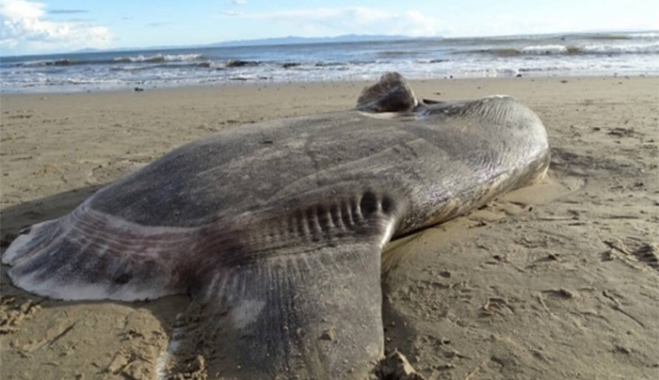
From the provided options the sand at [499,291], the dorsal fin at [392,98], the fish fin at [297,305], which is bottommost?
the sand at [499,291]

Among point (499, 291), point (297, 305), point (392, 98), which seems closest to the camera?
point (297, 305)

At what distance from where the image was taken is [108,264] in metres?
3.02

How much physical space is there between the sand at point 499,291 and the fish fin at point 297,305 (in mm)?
129

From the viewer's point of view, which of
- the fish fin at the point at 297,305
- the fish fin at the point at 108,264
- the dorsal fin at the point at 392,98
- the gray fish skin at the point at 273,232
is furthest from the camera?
the dorsal fin at the point at 392,98

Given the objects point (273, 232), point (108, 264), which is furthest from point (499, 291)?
point (108, 264)

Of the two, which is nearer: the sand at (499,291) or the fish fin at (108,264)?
the sand at (499,291)

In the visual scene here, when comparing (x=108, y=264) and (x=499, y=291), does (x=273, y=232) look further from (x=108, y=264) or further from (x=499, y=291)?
(x=499, y=291)

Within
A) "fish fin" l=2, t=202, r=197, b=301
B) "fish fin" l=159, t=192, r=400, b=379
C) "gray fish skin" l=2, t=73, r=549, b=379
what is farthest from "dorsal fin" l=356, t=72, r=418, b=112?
"fish fin" l=2, t=202, r=197, b=301

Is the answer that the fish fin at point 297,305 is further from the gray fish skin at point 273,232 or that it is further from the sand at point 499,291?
the sand at point 499,291

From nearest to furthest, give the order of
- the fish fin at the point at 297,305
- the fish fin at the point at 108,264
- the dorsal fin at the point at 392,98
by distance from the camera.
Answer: the fish fin at the point at 297,305, the fish fin at the point at 108,264, the dorsal fin at the point at 392,98

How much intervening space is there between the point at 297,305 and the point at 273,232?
0.53 meters

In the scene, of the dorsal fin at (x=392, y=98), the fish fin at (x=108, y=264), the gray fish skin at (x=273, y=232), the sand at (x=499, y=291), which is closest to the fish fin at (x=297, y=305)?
the gray fish skin at (x=273, y=232)

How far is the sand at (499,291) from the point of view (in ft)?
7.84

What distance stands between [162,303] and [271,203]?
728 mm
